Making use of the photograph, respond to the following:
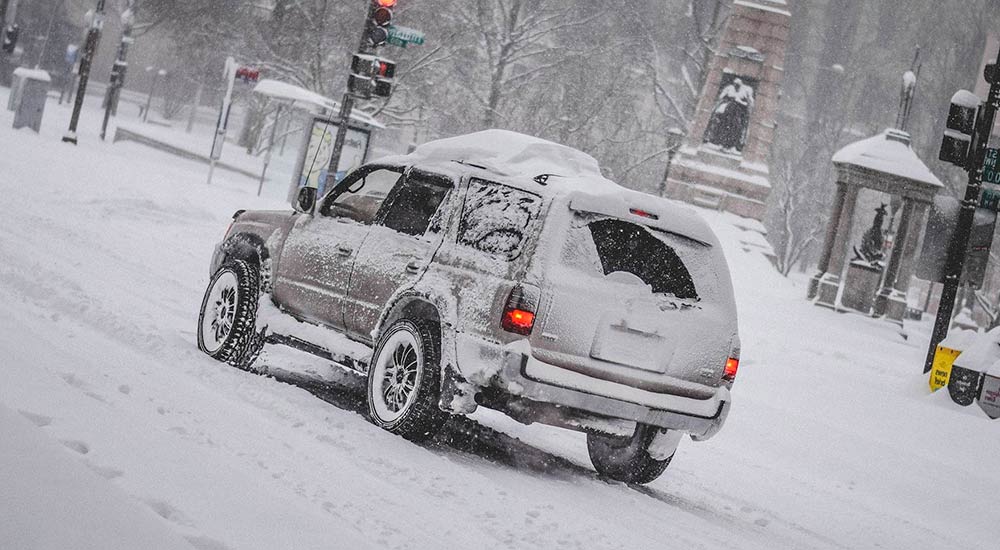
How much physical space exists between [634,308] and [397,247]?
5.51ft

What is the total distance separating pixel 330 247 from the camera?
7.77 meters

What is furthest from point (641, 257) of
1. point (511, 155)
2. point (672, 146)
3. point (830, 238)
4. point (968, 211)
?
point (672, 146)

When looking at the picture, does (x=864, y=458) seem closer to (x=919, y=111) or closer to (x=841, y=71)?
(x=919, y=111)

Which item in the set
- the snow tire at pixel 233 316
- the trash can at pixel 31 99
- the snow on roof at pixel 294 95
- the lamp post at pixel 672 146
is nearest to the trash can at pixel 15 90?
the trash can at pixel 31 99

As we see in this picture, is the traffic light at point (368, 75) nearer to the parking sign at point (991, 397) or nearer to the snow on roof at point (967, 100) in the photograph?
the snow on roof at point (967, 100)

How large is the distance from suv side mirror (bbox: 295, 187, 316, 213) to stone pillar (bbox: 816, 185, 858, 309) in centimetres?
1928

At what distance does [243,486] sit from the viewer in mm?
4777

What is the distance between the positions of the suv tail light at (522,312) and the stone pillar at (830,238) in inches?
820

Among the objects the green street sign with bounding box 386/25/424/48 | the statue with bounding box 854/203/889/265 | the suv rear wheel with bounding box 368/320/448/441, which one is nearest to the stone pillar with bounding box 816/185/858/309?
the statue with bounding box 854/203/889/265

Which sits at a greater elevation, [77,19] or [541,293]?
[77,19]

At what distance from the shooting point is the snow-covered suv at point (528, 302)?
6.26m

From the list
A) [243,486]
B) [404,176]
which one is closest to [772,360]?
[404,176]

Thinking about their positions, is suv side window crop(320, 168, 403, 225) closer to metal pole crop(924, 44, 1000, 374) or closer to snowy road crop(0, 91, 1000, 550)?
snowy road crop(0, 91, 1000, 550)

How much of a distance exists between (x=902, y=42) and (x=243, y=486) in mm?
61509
